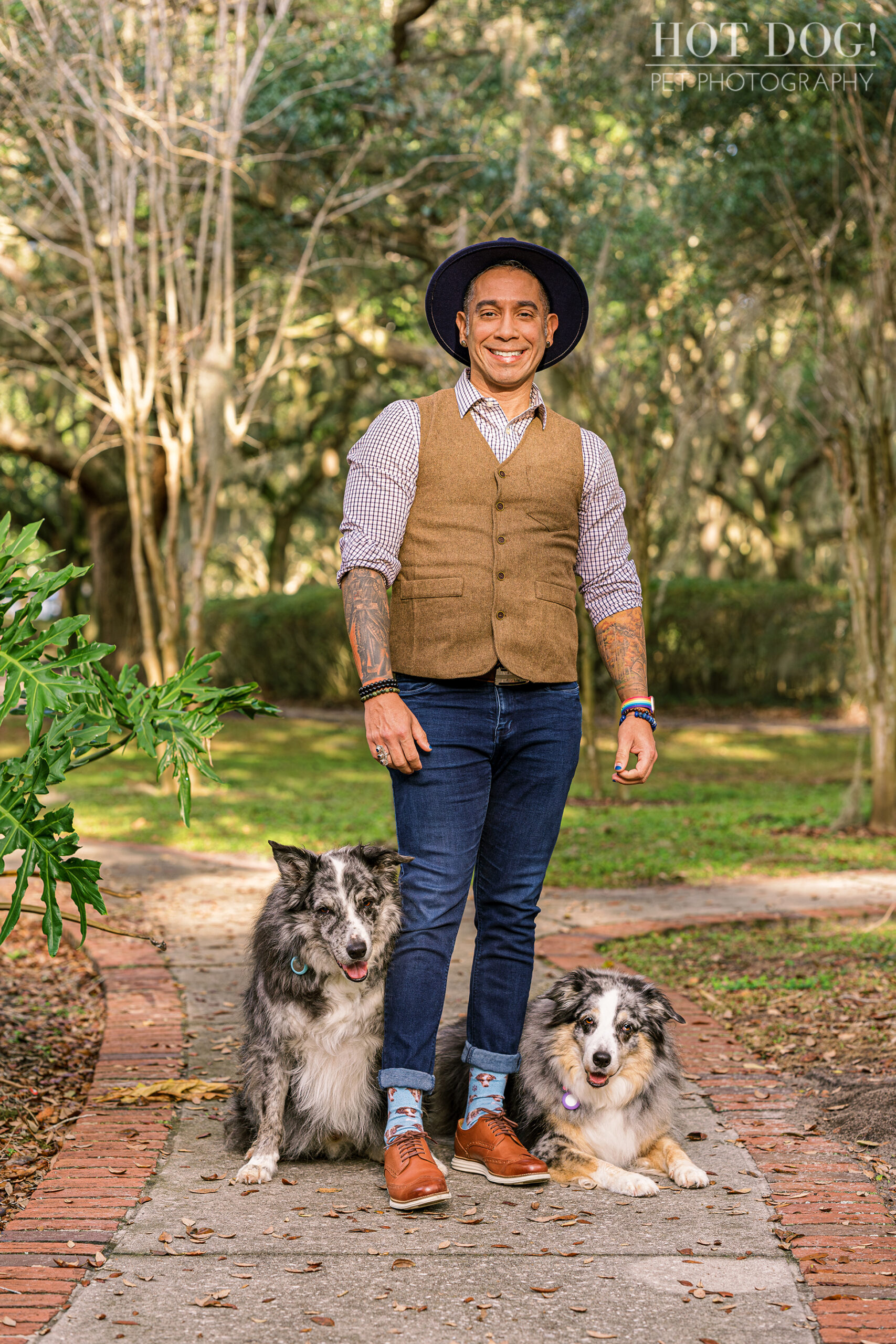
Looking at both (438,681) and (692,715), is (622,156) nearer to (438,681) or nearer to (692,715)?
(692,715)

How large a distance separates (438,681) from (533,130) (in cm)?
1157

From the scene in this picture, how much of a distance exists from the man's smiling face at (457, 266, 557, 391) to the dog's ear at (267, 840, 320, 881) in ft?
4.45

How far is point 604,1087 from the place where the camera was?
11.5ft

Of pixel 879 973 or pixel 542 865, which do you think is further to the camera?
pixel 879 973

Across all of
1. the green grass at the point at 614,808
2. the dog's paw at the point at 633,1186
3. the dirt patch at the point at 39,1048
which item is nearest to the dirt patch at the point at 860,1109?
the dog's paw at the point at 633,1186

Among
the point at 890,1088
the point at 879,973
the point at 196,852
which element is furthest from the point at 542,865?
the point at 196,852

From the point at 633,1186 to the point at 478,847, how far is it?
96 centimetres

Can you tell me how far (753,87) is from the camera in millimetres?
11891

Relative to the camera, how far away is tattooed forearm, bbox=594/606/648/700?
3.64 metres

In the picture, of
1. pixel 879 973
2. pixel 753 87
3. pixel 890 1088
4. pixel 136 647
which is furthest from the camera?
pixel 136 647

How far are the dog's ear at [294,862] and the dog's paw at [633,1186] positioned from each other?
1.14m

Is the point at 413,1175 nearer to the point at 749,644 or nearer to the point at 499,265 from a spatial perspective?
the point at 499,265

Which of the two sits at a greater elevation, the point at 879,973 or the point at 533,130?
the point at 533,130

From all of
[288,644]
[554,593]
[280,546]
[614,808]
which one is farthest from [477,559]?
[280,546]
